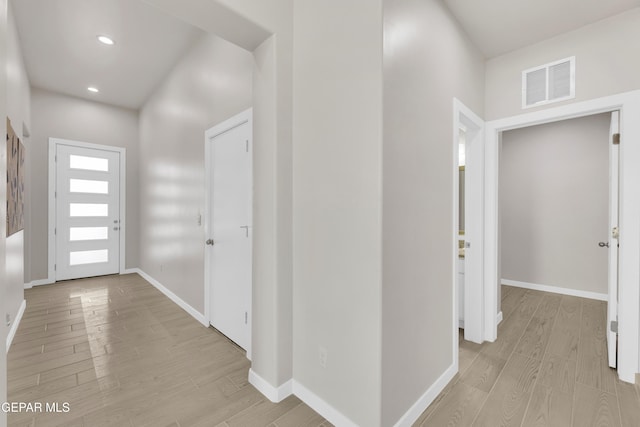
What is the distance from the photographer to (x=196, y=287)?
3.38m

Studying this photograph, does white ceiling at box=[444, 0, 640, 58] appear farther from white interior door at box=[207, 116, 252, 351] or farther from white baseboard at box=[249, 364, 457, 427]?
white baseboard at box=[249, 364, 457, 427]

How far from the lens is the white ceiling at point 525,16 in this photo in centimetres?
208

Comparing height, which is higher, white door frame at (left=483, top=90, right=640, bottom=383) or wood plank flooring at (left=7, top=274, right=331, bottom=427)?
white door frame at (left=483, top=90, right=640, bottom=383)

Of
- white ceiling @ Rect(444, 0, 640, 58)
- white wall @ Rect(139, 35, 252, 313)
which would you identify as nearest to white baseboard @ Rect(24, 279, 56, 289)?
white wall @ Rect(139, 35, 252, 313)

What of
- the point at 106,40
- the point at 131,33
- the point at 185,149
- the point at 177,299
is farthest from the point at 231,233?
the point at 106,40

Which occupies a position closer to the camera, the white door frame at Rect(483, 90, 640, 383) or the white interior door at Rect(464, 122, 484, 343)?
the white door frame at Rect(483, 90, 640, 383)

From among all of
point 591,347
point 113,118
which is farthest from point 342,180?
point 113,118

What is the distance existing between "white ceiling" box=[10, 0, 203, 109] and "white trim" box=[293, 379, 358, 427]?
3656mm

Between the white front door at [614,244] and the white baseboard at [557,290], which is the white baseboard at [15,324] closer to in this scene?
the white front door at [614,244]

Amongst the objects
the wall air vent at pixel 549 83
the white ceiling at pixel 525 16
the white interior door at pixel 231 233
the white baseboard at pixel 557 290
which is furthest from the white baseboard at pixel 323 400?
the white baseboard at pixel 557 290

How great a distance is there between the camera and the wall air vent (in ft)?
7.70

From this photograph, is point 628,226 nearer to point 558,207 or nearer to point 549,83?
point 549,83

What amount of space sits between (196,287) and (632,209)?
13.1 feet

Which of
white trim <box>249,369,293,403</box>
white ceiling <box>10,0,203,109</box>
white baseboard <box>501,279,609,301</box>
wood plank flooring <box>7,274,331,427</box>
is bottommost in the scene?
wood plank flooring <box>7,274,331,427</box>
